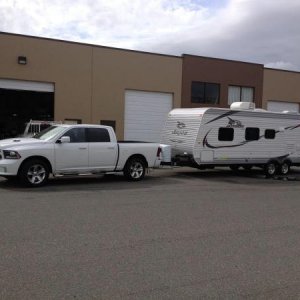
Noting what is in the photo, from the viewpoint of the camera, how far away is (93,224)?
8672 millimetres

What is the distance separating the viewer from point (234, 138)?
62.2ft

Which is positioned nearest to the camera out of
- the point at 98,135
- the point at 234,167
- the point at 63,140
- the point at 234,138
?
the point at 63,140

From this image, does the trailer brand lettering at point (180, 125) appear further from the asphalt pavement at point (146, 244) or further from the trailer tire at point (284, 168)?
the asphalt pavement at point (146, 244)

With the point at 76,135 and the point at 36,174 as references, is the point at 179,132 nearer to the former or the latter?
the point at 76,135

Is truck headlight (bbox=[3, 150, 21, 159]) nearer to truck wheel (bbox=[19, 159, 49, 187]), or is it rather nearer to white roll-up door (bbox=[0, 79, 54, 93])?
truck wheel (bbox=[19, 159, 49, 187])

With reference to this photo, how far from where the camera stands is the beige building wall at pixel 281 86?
108 feet

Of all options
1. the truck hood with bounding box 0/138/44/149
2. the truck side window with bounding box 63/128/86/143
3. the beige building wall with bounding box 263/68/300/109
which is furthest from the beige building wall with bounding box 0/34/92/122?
the beige building wall with bounding box 263/68/300/109

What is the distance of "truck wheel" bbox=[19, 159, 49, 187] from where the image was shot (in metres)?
13.4

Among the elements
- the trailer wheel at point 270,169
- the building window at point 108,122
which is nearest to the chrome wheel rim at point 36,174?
the trailer wheel at point 270,169

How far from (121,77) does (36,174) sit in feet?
46.4

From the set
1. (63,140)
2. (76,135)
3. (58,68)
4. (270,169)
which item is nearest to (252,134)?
(270,169)

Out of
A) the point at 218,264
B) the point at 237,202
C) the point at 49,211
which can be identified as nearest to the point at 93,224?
the point at 49,211

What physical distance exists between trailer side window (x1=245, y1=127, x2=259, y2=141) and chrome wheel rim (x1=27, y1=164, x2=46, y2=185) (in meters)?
8.73

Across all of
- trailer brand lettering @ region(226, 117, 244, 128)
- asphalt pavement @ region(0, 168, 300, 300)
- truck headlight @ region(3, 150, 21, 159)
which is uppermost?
trailer brand lettering @ region(226, 117, 244, 128)
